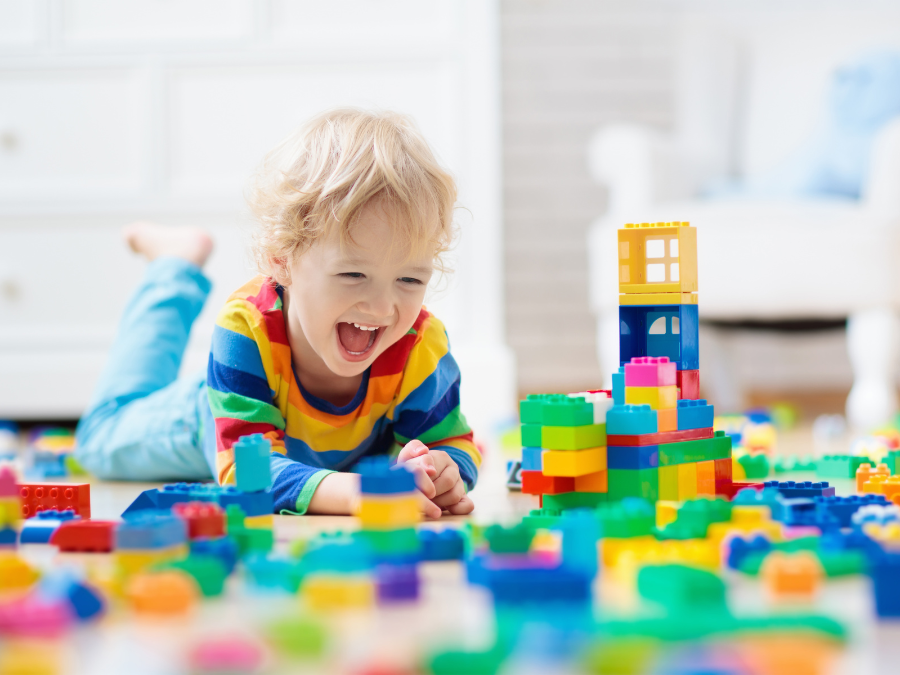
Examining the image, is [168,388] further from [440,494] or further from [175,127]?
[175,127]

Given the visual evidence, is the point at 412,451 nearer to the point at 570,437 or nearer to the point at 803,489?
the point at 570,437

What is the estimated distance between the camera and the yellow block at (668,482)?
87cm

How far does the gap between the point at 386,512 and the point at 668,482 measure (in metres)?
0.31

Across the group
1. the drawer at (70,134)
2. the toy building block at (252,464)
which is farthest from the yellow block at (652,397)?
the drawer at (70,134)

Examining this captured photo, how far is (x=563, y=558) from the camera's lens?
25.5 inches

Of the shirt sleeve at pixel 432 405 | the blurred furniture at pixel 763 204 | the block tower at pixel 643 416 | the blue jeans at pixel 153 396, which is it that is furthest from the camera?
the blurred furniture at pixel 763 204

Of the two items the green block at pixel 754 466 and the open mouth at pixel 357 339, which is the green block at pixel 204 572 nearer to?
the open mouth at pixel 357 339

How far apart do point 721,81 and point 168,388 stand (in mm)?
1684

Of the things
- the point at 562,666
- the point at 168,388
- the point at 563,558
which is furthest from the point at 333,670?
the point at 168,388

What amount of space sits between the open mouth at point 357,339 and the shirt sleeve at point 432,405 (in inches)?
3.3

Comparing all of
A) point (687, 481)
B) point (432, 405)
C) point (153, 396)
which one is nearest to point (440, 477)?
point (432, 405)

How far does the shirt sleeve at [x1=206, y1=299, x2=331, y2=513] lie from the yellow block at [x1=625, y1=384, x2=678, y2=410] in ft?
0.99

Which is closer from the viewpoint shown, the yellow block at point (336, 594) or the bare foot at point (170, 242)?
the yellow block at point (336, 594)

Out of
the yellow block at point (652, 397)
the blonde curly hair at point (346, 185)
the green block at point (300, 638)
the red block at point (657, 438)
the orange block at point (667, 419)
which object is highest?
the blonde curly hair at point (346, 185)
